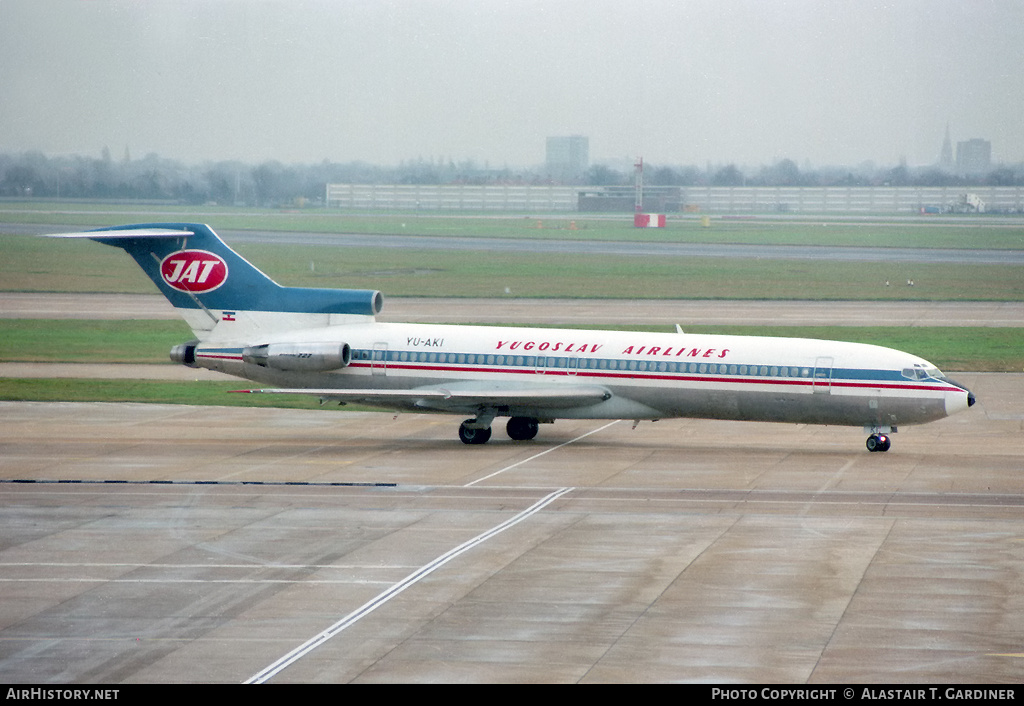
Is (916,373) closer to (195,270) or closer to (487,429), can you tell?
(487,429)

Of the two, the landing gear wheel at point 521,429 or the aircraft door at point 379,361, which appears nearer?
the aircraft door at point 379,361

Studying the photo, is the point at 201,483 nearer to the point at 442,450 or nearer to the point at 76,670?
the point at 442,450

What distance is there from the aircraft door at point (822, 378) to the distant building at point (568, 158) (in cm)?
9378

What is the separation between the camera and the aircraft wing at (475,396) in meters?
36.2

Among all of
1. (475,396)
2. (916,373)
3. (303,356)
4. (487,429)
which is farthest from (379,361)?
(916,373)

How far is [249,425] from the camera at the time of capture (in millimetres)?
41125

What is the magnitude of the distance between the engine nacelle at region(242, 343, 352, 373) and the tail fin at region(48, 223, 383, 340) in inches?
47.3

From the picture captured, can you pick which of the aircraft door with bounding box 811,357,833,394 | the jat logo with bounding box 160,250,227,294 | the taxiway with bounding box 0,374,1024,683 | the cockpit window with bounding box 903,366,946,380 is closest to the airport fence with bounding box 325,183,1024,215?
the jat logo with bounding box 160,250,227,294

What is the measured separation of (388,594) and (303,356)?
17471 mm

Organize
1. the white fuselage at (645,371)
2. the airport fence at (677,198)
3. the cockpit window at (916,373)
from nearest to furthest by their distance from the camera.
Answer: the cockpit window at (916,373)
the white fuselage at (645,371)
the airport fence at (677,198)

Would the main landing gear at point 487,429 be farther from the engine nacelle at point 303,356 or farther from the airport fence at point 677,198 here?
the airport fence at point 677,198

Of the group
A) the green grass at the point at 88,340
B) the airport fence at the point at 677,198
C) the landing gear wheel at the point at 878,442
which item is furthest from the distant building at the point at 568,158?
the landing gear wheel at the point at 878,442

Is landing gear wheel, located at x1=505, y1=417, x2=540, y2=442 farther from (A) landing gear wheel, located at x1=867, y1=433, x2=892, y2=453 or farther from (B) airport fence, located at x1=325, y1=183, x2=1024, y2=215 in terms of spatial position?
(B) airport fence, located at x1=325, y1=183, x2=1024, y2=215
